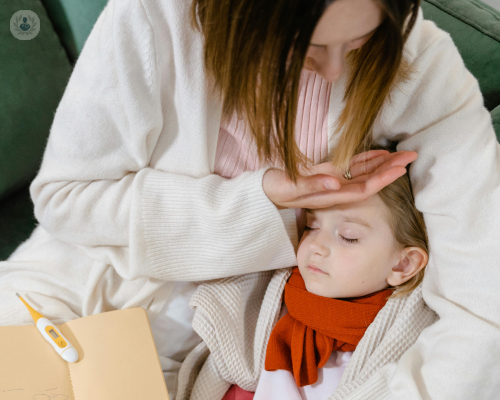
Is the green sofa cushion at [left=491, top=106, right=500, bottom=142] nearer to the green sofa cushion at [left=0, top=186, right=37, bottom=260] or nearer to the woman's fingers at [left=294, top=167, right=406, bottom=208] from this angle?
the woman's fingers at [left=294, top=167, right=406, bottom=208]

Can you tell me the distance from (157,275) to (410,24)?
0.67m

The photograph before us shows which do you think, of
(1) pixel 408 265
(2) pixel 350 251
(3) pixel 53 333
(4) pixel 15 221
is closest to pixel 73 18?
(4) pixel 15 221

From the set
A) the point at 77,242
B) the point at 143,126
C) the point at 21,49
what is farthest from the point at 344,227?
the point at 21,49

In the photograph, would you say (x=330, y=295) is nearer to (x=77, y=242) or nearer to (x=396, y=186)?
(x=396, y=186)

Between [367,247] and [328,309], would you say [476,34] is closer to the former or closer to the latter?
[367,247]

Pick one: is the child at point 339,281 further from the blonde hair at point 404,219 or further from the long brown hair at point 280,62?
the long brown hair at point 280,62

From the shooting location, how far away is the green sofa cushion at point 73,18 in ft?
3.92

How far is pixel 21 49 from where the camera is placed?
111cm

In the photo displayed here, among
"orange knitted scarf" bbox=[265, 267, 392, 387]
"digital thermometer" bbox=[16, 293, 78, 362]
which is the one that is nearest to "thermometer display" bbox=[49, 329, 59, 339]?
"digital thermometer" bbox=[16, 293, 78, 362]

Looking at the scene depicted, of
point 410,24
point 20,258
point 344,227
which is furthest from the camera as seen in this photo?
point 20,258

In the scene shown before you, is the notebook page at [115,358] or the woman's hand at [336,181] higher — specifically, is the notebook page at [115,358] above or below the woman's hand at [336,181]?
below

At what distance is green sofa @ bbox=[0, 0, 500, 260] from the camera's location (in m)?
A: 1.09

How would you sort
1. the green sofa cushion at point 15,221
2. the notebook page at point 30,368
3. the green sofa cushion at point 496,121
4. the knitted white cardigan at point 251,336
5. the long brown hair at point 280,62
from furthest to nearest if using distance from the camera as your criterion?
the green sofa cushion at point 15,221 < the green sofa cushion at point 496,121 < the knitted white cardigan at point 251,336 < the notebook page at point 30,368 < the long brown hair at point 280,62

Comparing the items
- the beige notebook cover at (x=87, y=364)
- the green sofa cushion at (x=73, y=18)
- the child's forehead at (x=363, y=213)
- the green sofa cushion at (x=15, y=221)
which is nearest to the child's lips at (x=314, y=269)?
the child's forehead at (x=363, y=213)
